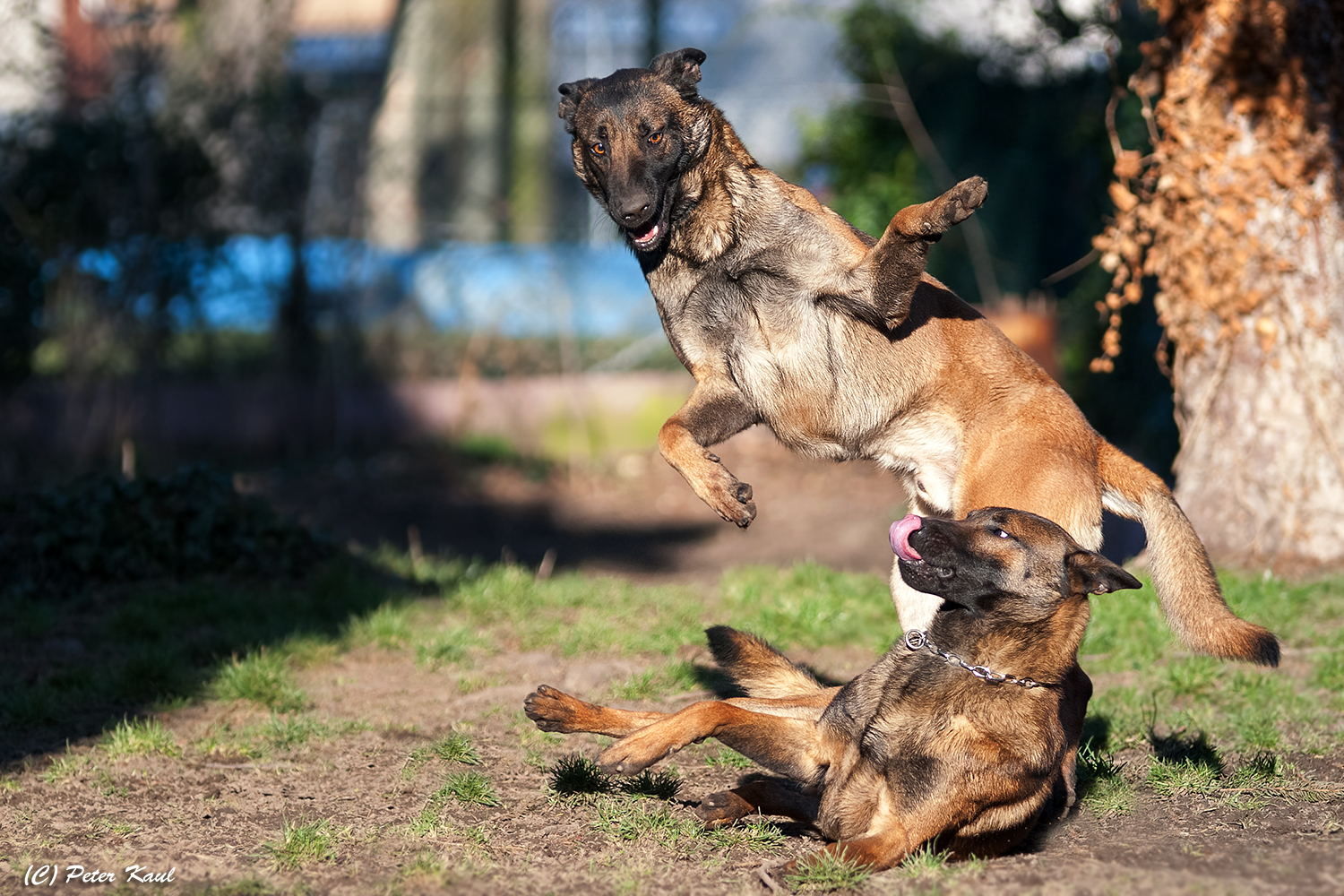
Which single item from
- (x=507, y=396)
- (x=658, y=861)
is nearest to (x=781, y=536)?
(x=507, y=396)

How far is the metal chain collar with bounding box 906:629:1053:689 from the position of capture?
3.27 meters

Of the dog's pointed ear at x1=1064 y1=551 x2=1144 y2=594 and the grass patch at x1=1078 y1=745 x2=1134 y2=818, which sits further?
the grass patch at x1=1078 y1=745 x2=1134 y2=818

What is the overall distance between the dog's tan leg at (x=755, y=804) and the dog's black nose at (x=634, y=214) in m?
1.79

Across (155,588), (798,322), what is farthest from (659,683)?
(155,588)

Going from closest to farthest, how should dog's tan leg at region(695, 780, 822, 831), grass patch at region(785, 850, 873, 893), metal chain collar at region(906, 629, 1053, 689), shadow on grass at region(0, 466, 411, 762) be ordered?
grass patch at region(785, 850, 873, 893)
metal chain collar at region(906, 629, 1053, 689)
dog's tan leg at region(695, 780, 822, 831)
shadow on grass at region(0, 466, 411, 762)

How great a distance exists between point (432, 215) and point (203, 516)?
474cm

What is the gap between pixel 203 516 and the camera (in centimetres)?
609

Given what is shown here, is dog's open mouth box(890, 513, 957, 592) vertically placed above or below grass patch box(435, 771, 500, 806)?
above

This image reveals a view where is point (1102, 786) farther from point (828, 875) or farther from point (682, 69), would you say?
point (682, 69)

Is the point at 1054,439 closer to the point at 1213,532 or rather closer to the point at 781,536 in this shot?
the point at 1213,532

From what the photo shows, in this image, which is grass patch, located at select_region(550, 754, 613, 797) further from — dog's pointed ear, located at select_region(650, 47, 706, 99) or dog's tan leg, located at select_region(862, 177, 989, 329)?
dog's pointed ear, located at select_region(650, 47, 706, 99)

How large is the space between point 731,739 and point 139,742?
2080 millimetres

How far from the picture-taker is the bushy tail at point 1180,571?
3.41 m

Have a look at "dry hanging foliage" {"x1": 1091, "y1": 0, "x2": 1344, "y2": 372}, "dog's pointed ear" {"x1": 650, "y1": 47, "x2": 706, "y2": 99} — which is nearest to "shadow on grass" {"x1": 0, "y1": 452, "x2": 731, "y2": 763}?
"dog's pointed ear" {"x1": 650, "y1": 47, "x2": 706, "y2": 99}
